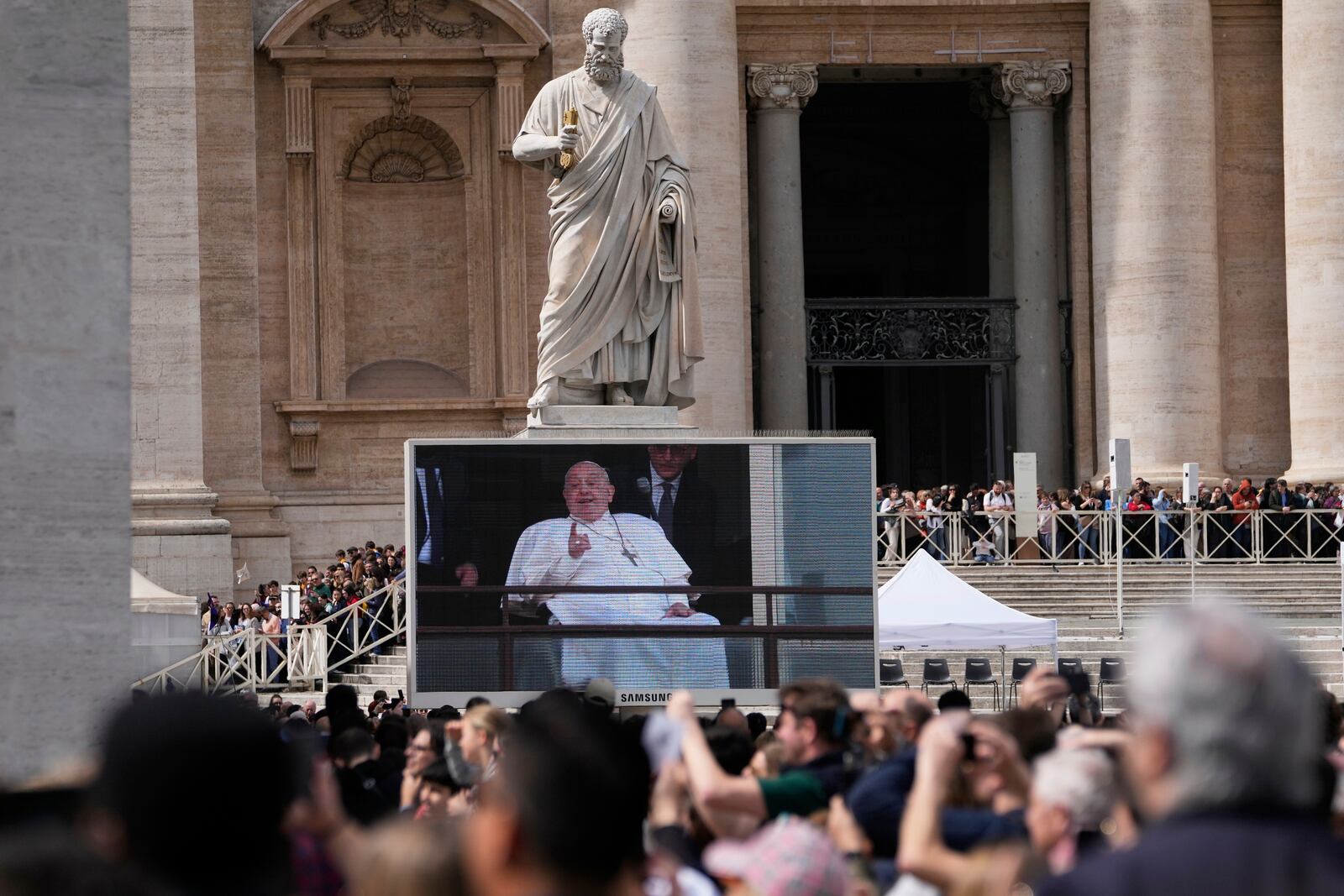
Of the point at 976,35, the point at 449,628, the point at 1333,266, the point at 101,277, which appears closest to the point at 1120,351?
the point at 1333,266

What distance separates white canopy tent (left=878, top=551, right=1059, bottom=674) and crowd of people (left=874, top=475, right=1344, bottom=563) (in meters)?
7.06

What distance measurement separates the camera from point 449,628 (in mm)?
15805

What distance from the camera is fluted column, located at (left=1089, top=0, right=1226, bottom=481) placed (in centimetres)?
3162

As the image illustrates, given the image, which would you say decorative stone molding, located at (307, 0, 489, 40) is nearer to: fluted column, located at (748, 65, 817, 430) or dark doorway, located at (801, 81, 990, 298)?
fluted column, located at (748, 65, 817, 430)

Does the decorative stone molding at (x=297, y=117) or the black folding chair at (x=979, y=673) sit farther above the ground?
the decorative stone molding at (x=297, y=117)

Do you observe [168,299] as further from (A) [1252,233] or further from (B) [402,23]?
(A) [1252,233]

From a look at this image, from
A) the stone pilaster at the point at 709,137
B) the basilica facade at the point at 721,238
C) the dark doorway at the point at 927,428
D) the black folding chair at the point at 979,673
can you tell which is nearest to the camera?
the black folding chair at the point at 979,673

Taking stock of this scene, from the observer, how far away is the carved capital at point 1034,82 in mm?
33156

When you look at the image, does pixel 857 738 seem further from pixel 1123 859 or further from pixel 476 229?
pixel 476 229

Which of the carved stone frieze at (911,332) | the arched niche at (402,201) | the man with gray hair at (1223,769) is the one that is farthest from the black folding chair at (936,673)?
the man with gray hair at (1223,769)

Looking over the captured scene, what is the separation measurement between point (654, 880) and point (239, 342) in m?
26.7

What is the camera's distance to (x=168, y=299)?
2889 cm

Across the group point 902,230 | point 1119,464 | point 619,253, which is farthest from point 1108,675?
point 902,230

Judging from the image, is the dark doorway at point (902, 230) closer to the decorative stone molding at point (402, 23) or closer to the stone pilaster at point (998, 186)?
the stone pilaster at point (998, 186)
